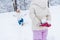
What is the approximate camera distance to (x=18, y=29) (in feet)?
4.45

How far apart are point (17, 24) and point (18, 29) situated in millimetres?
99

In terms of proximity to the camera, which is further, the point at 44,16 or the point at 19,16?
the point at 19,16

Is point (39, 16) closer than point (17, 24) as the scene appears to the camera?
Yes

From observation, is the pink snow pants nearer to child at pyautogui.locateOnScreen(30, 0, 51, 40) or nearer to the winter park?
child at pyautogui.locateOnScreen(30, 0, 51, 40)

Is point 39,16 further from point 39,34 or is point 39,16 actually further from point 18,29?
point 18,29

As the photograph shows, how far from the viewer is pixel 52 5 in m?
1.85

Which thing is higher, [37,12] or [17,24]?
[37,12]

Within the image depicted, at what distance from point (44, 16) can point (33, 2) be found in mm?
116

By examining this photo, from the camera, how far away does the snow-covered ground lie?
1216mm

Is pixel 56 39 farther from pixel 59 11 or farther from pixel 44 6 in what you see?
pixel 59 11

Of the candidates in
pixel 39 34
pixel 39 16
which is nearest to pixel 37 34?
pixel 39 34

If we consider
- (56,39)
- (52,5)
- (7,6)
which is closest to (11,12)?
(7,6)

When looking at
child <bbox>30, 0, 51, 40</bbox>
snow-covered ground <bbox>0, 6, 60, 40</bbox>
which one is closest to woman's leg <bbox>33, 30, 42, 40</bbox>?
child <bbox>30, 0, 51, 40</bbox>

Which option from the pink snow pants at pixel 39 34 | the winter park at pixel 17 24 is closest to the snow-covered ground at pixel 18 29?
the winter park at pixel 17 24
